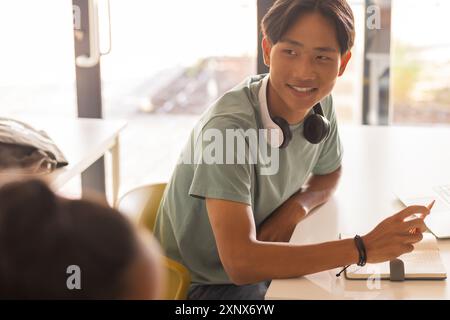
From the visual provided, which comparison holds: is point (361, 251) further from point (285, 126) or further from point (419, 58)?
point (419, 58)

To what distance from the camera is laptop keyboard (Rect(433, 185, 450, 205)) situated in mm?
1760

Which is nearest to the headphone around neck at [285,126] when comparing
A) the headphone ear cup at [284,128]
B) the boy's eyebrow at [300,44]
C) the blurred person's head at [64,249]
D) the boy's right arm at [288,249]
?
the headphone ear cup at [284,128]

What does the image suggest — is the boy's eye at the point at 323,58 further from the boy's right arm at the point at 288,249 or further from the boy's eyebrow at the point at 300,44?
the boy's right arm at the point at 288,249

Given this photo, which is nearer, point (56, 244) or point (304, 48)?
point (56, 244)

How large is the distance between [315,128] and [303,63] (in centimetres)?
18

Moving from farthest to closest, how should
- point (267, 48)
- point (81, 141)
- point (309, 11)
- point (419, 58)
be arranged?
point (419, 58)
point (81, 141)
point (267, 48)
point (309, 11)

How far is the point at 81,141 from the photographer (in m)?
2.45

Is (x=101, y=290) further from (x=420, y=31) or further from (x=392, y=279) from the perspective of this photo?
(x=420, y=31)

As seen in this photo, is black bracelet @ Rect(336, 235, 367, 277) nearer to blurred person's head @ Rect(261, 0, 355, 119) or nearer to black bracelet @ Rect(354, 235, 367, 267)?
black bracelet @ Rect(354, 235, 367, 267)

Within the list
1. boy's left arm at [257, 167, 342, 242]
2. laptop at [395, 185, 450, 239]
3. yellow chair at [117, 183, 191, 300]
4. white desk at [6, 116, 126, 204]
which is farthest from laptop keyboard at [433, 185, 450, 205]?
white desk at [6, 116, 126, 204]

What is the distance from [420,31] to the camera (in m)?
3.00

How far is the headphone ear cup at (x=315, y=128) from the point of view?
1.70 metres

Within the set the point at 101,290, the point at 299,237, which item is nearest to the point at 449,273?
the point at 299,237

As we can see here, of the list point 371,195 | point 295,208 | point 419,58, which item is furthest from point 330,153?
point 419,58
